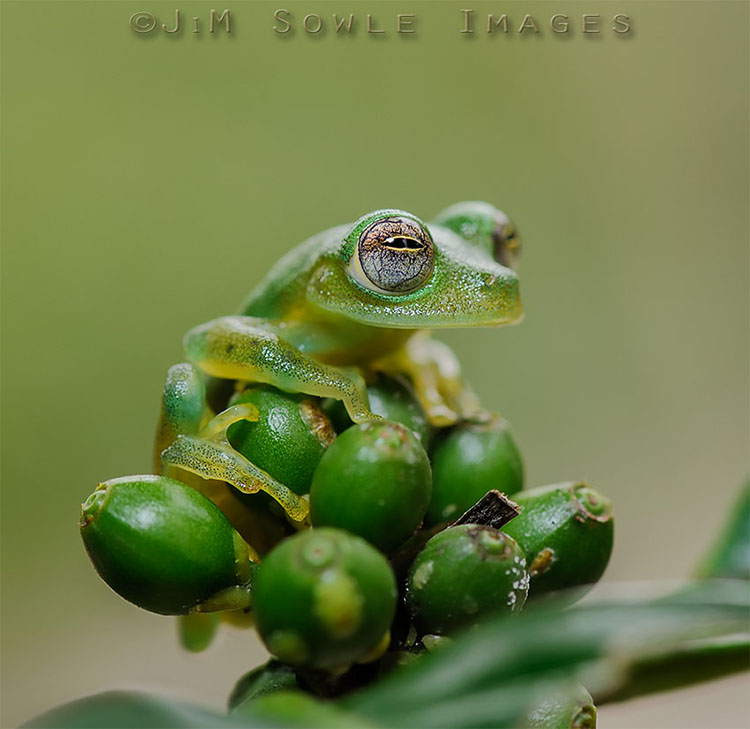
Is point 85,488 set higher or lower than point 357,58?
lower

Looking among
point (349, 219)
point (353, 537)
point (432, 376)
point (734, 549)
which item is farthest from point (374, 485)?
point (349, 219)

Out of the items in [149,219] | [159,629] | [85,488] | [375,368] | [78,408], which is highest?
[149,219]

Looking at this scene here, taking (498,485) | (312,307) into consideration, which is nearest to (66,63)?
(312,307)

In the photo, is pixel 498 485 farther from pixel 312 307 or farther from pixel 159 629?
pixel 159 629

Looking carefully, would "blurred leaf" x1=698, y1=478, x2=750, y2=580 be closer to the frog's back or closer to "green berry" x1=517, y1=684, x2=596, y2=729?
"green berry" x1=517, y1=684, x2=596, y2=729

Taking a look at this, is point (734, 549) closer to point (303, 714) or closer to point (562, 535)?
point (562, 535)

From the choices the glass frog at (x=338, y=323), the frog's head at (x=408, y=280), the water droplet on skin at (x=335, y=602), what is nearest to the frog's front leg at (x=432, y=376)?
the glass frog at (x=338, y=323)
